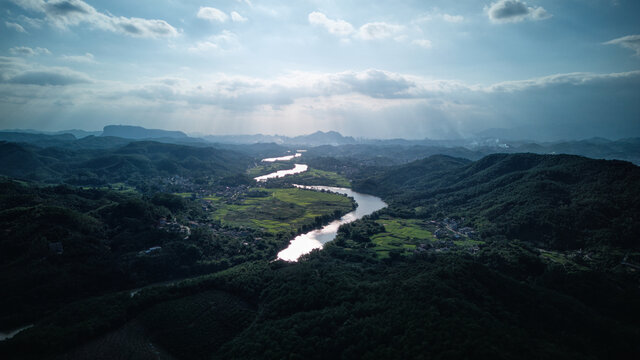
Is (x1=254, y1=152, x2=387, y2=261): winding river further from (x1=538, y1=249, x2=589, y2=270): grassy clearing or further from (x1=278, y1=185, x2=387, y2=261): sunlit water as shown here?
(x1=538, y1=249, x2=589, y2=270): grassy clearing

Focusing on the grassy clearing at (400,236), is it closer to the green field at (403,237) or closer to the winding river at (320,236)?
the green field at (403,237)

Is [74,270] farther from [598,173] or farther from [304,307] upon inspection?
[598,173]

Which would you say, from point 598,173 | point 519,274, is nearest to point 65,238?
point 519,274

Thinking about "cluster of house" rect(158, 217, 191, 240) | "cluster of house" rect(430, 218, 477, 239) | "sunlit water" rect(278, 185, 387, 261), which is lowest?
"sunlit water" rect(278, 185, 387, 261)

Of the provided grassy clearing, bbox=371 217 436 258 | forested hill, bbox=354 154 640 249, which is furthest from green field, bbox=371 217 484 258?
forested hill, bbox=354 154 640 249

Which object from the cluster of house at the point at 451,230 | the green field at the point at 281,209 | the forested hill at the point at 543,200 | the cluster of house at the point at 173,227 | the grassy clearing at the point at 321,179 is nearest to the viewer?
the forested hill at the point at 543,200

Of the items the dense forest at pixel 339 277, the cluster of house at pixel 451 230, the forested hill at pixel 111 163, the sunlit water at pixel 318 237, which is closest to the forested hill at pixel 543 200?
the dense forest at pixel 339 277
